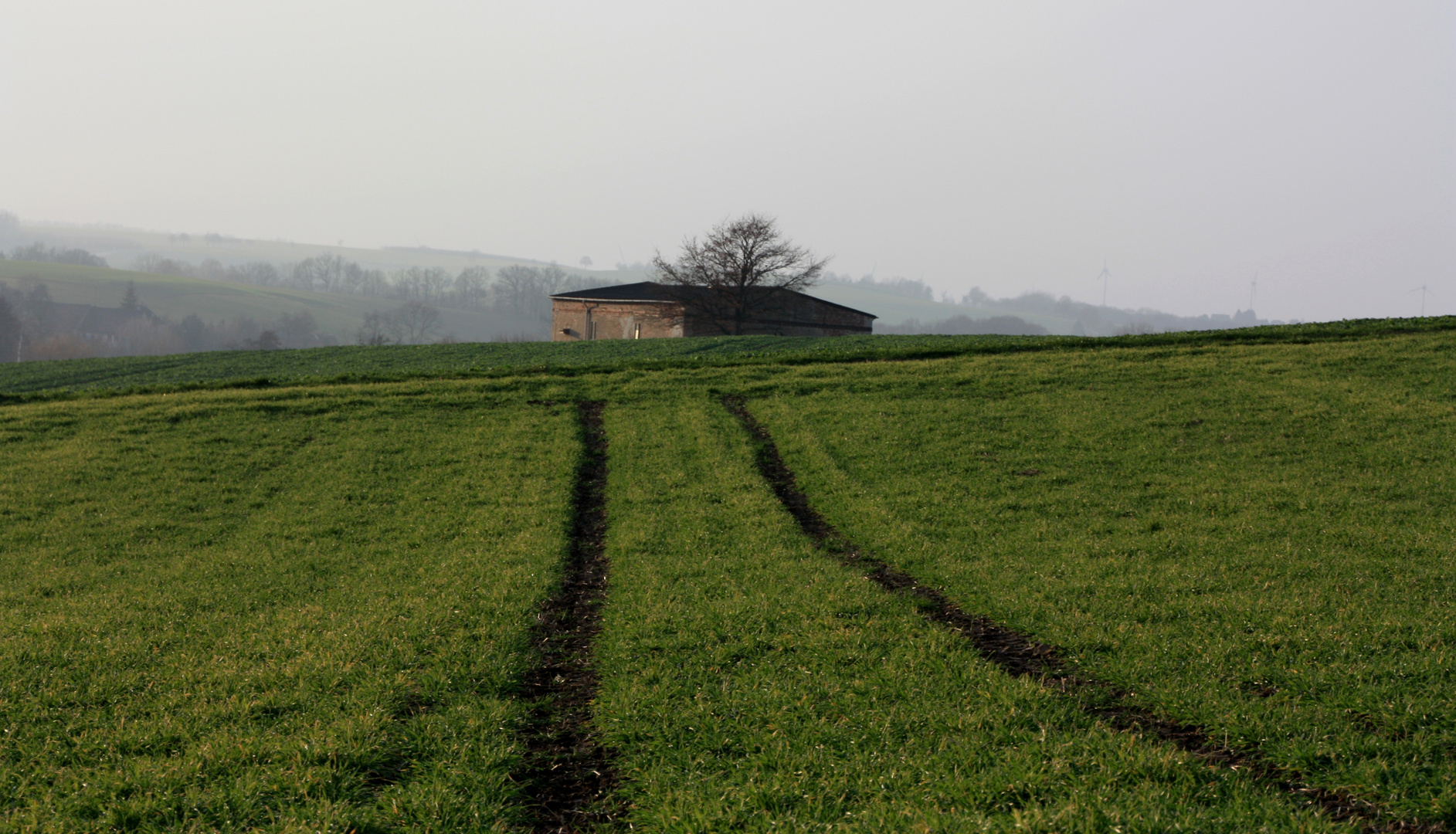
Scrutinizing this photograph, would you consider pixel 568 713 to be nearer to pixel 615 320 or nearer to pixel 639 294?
pixel 615 320

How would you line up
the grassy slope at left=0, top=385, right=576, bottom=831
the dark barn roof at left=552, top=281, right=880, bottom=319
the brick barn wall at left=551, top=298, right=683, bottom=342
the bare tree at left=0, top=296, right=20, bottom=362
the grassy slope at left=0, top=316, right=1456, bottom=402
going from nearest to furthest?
the grassy slope at left=0, top=385, right=576, bottom=831
the grassy slope at left=0, top=316, right=1456, bottom=402
the dark barn roof at left=552, top=281, right=880, bottom=319
the brick barn wall at left=551, top=298, right=683, bottom=342
the bare tree at left=0, top=296, right=20, bottom=362

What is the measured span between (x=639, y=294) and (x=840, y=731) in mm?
75407

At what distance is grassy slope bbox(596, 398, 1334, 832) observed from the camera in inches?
268

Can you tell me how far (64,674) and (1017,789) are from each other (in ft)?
37.7

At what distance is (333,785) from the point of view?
754 cm

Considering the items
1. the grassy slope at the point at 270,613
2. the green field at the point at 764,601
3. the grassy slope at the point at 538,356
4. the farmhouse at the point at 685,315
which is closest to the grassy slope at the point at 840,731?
the green field at the point at 764,601

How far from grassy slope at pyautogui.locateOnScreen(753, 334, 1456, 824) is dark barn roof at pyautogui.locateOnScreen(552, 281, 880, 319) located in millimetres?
44859

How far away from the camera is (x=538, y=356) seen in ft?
160

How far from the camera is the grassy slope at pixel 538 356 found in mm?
34375

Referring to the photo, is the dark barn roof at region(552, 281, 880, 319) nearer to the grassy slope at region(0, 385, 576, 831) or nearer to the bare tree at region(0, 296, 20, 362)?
the grassy slope at region(0, 385, 576, 831)

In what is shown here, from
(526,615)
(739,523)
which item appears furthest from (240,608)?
(739,523)

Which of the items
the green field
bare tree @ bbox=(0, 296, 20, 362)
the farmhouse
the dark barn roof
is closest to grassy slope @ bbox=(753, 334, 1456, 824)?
the green field

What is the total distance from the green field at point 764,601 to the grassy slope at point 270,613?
0.21ft

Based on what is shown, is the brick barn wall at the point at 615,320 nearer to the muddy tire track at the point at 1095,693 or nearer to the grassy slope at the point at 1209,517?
the grassy slope at the point at 1209,517
